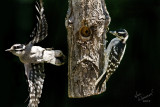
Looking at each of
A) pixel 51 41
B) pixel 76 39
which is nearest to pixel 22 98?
pixel 51 41

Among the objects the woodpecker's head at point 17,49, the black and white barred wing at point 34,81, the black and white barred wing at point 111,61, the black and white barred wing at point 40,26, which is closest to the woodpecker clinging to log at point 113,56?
the black and white barred wing at point 111,61

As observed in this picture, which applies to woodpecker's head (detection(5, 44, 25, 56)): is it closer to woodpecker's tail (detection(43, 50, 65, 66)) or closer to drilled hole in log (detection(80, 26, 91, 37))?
woodpecker's tail (detection(43, 50, 65, 66))

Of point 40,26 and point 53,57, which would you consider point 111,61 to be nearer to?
point 53,57

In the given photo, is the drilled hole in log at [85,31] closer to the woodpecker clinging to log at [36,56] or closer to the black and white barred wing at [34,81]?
the woodpecker clinging to log at [36,56]

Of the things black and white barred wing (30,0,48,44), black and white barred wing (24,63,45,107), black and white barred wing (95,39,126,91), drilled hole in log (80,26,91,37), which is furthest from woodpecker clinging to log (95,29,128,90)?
black and white barred wing (30,0,48,44)

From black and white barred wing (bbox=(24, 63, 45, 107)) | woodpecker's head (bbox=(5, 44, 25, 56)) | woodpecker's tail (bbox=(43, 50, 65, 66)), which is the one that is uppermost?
woodpecker's head (bbox=(5, 44, 25, 56))

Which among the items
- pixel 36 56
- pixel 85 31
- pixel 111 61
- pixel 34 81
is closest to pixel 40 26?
pixel 36 56
